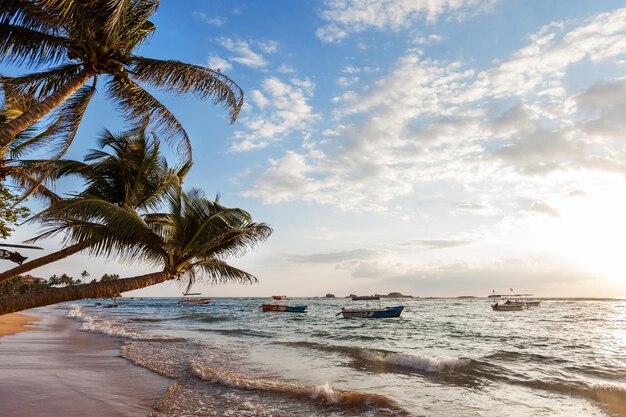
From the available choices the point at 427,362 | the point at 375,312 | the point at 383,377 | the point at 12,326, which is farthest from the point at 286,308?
the point at 383,377

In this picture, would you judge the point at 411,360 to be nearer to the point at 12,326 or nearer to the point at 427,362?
the point at 427,362

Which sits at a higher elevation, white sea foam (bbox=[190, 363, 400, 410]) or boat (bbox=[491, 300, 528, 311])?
white sea foam (bbox=[190, 363, 400, 410])

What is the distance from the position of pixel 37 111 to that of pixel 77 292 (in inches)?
115

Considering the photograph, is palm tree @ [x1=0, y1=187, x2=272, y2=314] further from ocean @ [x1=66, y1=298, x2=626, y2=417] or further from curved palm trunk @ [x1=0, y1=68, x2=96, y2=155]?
ocean @ [x1=66, y1=298, x2=626, y2=417]

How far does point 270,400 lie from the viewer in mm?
10172

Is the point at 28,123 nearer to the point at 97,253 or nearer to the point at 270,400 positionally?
the point at 97,253

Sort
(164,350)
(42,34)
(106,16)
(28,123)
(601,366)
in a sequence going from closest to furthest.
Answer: (28,123), (106,16), (42,34), (601,366), (164,350)

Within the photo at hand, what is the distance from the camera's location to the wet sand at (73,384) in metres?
8.14

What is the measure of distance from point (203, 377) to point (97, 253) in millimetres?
7792

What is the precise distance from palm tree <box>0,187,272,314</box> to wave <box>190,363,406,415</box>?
14.1ft

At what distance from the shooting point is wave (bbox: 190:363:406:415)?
9.88 metres

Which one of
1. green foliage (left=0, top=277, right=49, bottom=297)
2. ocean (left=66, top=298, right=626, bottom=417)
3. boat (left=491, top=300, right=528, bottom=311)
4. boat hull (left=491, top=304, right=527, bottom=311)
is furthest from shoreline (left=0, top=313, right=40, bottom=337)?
boat hull (left=491, top=304, right=527, bottom=311)

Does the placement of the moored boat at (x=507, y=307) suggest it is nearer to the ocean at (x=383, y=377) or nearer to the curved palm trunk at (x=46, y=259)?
the ocean at (x=383, y=377)

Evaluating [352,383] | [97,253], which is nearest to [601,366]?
[352,383]
